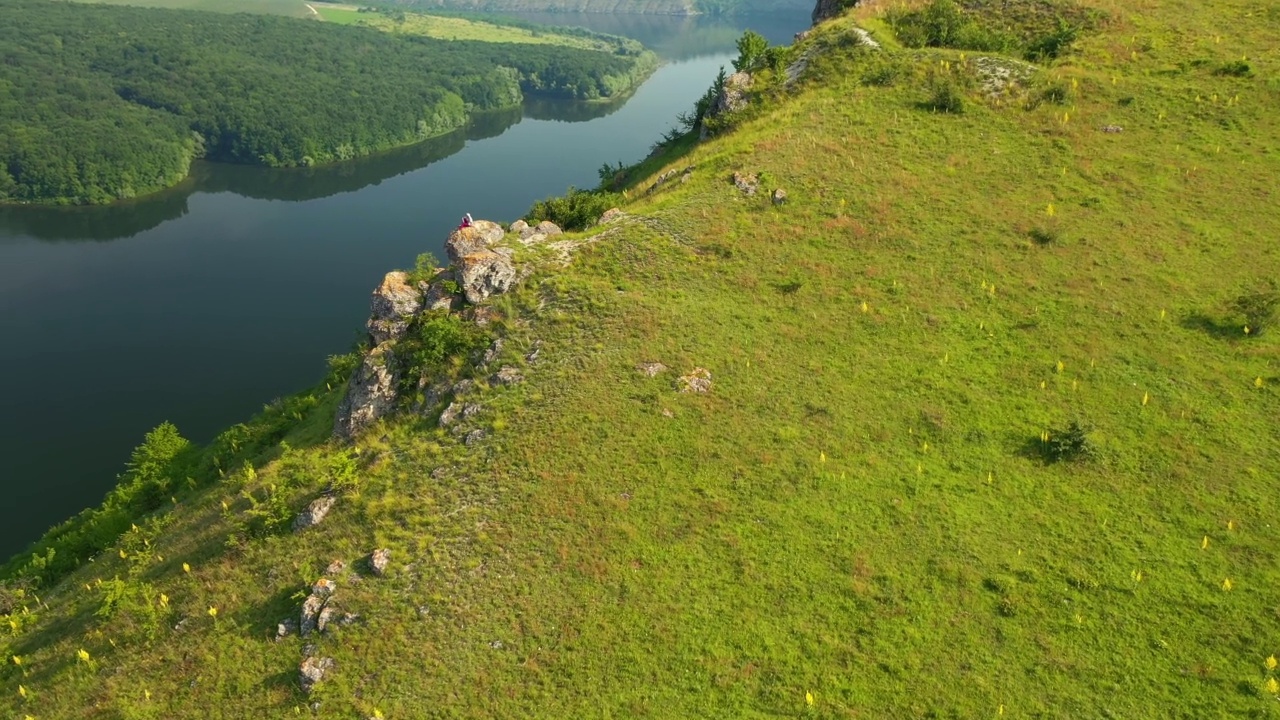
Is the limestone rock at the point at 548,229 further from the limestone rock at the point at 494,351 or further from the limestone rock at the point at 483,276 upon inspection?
the limestone rock at the point at 494,351

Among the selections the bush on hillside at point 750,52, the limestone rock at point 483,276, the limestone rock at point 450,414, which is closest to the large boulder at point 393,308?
the limestone rock at point 483,276

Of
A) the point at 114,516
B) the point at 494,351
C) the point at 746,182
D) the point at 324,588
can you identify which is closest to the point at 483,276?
the point at 494,351

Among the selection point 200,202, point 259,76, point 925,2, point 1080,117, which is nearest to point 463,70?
point 259,76

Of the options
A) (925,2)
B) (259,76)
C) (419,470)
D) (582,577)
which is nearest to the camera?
(582,577)

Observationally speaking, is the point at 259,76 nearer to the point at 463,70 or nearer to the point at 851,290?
the point at 463,70

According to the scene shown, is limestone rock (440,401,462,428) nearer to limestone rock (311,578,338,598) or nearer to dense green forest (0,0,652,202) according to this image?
limestone rock (311,578,338,598)

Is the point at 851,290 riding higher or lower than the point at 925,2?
lower
